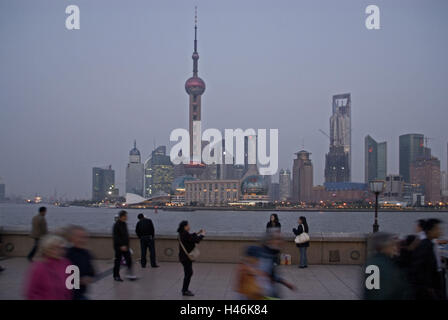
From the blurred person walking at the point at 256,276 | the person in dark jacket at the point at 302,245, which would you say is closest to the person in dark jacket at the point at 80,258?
the blurred person walking at the point at 256,276

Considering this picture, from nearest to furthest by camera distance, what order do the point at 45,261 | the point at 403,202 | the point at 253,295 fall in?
the point at 45,261 < the point at 253,295 < the point at 403,202

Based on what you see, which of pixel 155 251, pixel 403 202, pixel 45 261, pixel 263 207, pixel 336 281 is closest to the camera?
pixel 45 261

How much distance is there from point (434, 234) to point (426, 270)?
2.23 ft

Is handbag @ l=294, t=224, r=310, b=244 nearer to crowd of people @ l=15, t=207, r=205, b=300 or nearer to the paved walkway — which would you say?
the paved walkway

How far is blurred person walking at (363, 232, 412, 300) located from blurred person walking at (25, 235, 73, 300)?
340 centimetres

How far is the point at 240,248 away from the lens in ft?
42.2

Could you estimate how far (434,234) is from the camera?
6.00m

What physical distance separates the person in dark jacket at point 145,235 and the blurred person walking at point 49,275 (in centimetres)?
677

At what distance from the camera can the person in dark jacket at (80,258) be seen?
563 cm

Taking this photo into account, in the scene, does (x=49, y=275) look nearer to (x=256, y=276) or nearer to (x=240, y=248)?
(x=256, y=276)

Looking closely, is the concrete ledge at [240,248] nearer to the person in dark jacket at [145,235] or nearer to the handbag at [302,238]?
the handbag at [302,238]

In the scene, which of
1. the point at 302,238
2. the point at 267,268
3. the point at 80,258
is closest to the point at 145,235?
the point at 302,238
